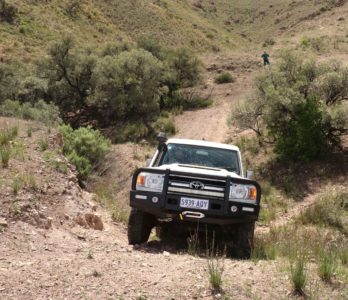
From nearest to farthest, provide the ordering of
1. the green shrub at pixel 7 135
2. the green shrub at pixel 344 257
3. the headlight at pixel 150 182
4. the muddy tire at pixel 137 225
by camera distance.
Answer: the green shrub at pixel 344 257 < the headlight at pixel 150 182 < the muddy tire at pixel 137 225 < the green shrub at pixel 7 135

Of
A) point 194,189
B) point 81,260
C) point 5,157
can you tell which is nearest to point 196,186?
point 194,189

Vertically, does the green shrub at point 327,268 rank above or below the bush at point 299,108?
below

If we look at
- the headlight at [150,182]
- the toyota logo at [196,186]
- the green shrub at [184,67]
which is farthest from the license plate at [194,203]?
the green shrub at [184,67]

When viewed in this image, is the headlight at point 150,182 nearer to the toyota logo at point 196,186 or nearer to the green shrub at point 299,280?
the toyota logo at point 196,186

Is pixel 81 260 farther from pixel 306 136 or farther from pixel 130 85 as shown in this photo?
pixel 130 85

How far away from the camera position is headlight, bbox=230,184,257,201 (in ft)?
23.6

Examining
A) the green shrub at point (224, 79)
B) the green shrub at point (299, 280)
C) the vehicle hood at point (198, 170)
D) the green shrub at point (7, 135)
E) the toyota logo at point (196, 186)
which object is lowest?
the green shrub at point (299, 280)

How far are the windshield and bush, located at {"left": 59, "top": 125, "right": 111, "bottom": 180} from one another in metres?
5.14

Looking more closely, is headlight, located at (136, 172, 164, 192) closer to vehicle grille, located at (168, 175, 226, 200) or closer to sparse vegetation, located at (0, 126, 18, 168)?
vehicle grille, located at (168, 175, 226, 200)

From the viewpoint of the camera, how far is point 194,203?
713 cm

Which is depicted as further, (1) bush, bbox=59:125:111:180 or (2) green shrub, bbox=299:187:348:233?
(1) bush, bbox=59:125:111:180

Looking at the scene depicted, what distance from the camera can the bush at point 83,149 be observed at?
13367 millimetres

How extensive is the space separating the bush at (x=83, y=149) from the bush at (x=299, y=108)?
6.21 meters

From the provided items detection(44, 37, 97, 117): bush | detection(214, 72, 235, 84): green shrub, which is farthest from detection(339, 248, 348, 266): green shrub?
detection(214, 72, 235, 84): green shrub
